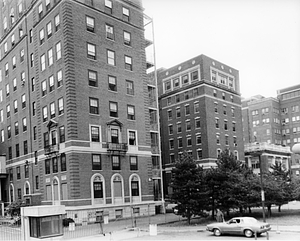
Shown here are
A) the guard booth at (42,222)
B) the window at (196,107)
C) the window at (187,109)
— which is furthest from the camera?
the window at (187,109)

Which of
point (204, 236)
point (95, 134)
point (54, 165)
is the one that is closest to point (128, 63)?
point (95, 134)

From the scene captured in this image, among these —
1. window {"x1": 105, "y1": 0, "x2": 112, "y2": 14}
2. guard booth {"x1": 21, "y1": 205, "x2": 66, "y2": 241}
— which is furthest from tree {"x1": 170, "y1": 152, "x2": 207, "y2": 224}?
window {"x1": 105, "y1": 0, "x2": 112, "y2": 14}

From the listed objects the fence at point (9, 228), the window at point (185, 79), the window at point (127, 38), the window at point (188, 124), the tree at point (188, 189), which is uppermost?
the window at point (127, 38)

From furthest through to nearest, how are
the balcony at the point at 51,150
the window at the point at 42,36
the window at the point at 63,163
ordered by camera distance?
the window at the point at 42,36 → the balcony at the point at 51,150 → the window at the point at 63,163

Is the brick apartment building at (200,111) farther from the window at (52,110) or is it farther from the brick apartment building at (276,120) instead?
the brick apartment building at (276,120)

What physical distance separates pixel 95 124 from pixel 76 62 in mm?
7423

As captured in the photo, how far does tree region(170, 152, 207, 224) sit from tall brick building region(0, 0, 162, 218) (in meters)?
10.5

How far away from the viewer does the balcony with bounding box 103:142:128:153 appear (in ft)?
140

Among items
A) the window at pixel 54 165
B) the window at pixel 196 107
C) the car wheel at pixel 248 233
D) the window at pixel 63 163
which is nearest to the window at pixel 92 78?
the window at pixel 63 163

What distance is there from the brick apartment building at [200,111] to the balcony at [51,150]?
3141 cm

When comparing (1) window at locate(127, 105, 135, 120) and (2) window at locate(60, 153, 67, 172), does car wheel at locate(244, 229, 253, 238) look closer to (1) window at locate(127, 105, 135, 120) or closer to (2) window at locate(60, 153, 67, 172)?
(2) window at locate(60, 153, 67, 172)

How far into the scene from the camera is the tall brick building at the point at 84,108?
40812 millimetres

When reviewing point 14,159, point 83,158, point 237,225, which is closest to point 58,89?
point 83,158

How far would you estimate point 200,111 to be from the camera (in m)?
67.6
